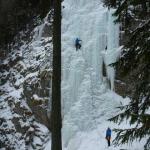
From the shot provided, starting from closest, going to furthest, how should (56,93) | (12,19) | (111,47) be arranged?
(56,93) < (111,47) < (12,19)

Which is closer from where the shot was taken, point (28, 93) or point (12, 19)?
point (28, 93)

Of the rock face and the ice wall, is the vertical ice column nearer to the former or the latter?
the ice wall

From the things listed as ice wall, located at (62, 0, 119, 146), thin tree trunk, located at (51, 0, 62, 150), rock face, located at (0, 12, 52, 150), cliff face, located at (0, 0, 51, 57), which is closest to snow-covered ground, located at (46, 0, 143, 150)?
ice wall, located at (62, 0, 119, 146)

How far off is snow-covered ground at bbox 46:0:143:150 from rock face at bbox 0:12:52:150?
37.7 inches

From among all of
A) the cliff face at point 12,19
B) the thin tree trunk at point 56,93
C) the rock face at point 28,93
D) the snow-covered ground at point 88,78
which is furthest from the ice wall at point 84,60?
the thin tree trunk at point 56,93

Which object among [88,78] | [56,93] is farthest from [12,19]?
[56,93]

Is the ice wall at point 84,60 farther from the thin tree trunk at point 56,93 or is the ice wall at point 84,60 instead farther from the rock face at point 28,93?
the thin tree trunk at point 56,93

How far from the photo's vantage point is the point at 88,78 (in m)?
25.4

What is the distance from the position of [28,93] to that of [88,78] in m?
3.17

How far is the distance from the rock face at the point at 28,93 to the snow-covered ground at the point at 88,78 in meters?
0.96

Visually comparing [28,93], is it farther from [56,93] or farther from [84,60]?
[56,93]

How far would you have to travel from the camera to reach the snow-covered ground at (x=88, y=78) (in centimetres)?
2358

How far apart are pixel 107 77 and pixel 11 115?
5228 millimetres

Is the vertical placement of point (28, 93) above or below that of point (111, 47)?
below
